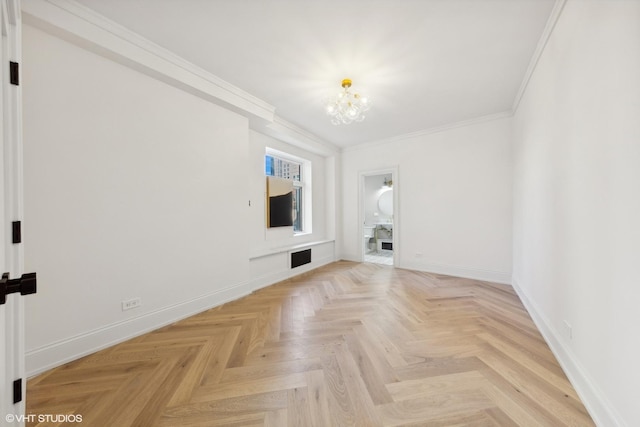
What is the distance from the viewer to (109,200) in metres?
2.06

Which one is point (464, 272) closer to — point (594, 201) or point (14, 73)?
point (594, 201)

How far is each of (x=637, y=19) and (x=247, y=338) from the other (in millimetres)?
3152

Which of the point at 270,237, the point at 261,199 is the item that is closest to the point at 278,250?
the point at 270,237

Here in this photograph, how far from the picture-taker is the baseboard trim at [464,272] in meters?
3.77

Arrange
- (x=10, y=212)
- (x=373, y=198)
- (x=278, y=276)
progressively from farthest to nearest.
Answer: (x=373, y=198)
(x=278, y=276)
(x=10, y=212)

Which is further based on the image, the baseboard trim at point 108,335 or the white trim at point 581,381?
the baseboard trim at point 108,335

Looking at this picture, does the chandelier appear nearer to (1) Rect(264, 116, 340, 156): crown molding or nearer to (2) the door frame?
(1) Rect(264, 116, 340, 156): crown molding

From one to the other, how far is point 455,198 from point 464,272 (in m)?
1.34

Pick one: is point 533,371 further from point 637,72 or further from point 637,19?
point 637,19

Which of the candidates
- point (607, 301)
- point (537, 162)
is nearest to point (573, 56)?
point (537, 162)

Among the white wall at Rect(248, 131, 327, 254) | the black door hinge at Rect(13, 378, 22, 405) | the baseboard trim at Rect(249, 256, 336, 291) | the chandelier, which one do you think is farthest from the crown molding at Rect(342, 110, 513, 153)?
the black door hinge at Rect(13, 378, 22, 405)

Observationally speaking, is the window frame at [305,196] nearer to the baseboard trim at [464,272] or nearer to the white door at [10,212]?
the baseboard trim at [464,272]

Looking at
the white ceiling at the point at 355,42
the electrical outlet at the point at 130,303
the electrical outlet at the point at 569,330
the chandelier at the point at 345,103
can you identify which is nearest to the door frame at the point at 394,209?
the white ceiling at the point at 355,42

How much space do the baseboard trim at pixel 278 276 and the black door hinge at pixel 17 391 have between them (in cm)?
242
